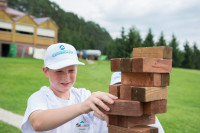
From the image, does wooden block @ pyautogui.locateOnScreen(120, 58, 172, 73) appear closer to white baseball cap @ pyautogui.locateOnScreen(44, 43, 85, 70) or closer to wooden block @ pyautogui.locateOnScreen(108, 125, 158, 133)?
wooden block @ pyautogui.locateOnScreen(108, 125, 158, 133)

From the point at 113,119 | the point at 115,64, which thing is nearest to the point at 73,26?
the point at 115,64

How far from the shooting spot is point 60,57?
215cm

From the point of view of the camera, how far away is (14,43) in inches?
1312

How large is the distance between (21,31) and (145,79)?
35295mm

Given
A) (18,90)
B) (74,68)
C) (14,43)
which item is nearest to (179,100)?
(18,90)

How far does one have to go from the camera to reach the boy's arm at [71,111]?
1578 millimetres

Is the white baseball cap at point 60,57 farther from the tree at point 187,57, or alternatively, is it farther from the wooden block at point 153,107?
the tree at point 187,57

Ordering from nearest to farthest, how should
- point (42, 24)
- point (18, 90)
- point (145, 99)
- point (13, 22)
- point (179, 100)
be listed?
1. point (145, 99)
2. point (18, 90)
3. point (179, 100)
4. point (13, 22)
5. point (42, 24)

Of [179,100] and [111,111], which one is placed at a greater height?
[111,111]

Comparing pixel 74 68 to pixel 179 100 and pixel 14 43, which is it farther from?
pixel 14 43

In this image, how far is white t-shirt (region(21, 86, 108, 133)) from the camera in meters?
1.95

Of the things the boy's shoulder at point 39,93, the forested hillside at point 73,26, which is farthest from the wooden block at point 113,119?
the forested hillside at point 73,26

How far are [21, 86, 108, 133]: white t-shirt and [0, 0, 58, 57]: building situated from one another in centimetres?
3206

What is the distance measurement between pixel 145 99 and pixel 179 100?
12004mm
